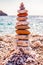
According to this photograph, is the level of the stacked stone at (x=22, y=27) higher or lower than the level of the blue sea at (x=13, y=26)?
higher

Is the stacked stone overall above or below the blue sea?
above

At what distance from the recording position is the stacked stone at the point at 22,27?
12.0 ft

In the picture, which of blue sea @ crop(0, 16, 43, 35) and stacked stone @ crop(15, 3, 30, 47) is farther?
blue sea @ crop(0, 16, 43, 35)

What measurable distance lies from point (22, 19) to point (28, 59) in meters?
0.59

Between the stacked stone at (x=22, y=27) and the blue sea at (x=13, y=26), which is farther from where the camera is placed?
the blue sea at (x=13, y=26)

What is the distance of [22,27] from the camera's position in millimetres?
3684

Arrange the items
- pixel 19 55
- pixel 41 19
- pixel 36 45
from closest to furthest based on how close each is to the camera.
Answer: pixel 19 55 → pixel 36 45 → pixel 41 19

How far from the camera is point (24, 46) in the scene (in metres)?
3.67

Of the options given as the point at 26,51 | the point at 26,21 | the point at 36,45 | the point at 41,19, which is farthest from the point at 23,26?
the point at 41,19

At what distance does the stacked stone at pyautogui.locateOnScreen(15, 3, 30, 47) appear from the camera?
3.65 meters

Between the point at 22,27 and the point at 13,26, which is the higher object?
the point at 22,27

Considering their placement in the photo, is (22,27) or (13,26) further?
(13,26)

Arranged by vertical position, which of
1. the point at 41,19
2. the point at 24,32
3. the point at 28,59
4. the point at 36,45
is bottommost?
the point at 41,19

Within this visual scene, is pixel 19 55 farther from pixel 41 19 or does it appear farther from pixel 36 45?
pixel 41 19
